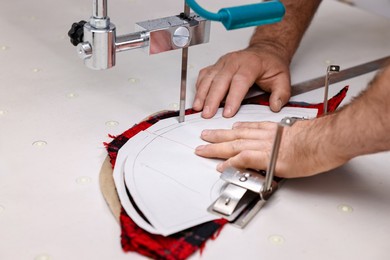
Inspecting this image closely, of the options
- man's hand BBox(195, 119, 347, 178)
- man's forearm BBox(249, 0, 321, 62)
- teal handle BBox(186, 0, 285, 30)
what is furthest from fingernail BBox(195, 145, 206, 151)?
man's forearm BBox(249, 0, 321, 62)

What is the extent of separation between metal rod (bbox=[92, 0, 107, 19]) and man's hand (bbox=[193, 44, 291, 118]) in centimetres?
31

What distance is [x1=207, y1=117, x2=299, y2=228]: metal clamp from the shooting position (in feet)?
2.81

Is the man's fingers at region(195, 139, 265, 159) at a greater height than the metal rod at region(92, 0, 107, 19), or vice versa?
the metal rod at region(92, 0, 107, 19)

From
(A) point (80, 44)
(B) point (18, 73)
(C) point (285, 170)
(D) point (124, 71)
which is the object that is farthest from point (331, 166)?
A: (B) point (18, 73)

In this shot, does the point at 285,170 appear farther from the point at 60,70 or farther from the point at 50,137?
the point at 60,70

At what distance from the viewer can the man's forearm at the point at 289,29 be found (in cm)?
134

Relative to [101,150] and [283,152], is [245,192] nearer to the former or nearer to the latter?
[283,152]

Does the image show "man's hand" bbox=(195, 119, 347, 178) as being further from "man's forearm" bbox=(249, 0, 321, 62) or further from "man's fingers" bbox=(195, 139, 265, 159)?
"man's forearm" bbox=(249, 0, 321, 62)

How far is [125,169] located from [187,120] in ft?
0.66

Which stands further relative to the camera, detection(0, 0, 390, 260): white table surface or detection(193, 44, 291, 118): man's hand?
detection(193, 44, 291, 118): man's hand

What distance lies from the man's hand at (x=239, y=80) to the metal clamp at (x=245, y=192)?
8.7 inches

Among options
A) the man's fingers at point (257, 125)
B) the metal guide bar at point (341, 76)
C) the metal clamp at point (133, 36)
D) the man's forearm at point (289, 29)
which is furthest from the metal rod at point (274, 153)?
the man's forearm at point (289, 29)

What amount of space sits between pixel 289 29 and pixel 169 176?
24.0 inches

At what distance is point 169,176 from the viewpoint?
92 centimetres
